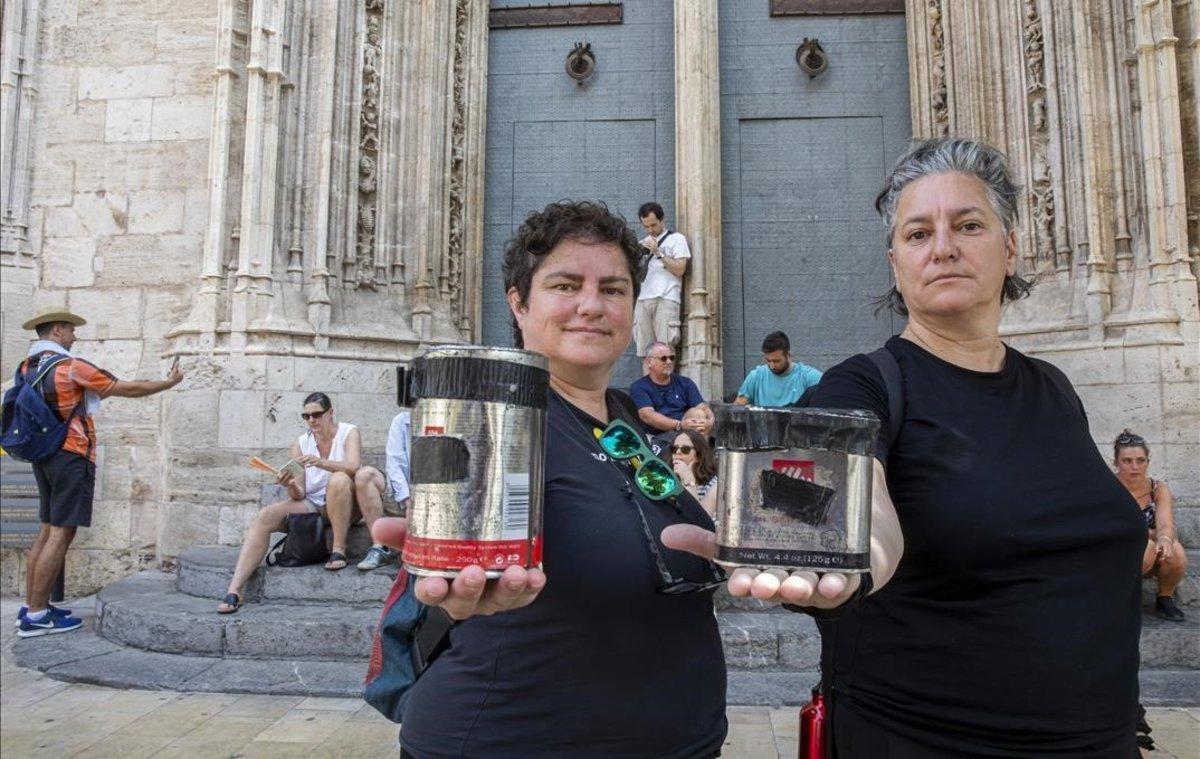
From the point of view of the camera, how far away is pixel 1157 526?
430 cm

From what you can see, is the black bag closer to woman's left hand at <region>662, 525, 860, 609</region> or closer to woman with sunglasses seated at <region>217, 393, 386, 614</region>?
woman with sunglasses seated at <region>217, 393, 386, 614</region>

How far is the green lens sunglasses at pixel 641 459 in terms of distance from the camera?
135 centimetres

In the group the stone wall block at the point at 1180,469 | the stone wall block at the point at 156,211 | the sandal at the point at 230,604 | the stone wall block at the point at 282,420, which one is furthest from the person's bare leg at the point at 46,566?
the stone wall block at the point at 1180,469

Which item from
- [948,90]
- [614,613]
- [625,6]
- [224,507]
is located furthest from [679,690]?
[625,6]

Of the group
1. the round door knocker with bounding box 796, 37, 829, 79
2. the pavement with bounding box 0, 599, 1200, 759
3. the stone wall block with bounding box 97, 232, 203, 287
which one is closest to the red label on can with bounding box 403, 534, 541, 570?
the pavement with bounding box 0, 599, 1200, 759

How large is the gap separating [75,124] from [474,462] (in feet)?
23.9

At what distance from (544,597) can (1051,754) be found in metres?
0.83

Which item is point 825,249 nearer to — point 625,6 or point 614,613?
point 625,6

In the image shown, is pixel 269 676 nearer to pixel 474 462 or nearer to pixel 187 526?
pixel 187 526

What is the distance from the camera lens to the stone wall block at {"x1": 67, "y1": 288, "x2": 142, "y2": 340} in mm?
6355

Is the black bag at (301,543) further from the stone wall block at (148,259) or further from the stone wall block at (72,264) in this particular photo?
the stone wall block at (72,264)

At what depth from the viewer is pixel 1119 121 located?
555 centimetres

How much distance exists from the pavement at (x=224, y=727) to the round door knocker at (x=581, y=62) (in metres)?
5.81

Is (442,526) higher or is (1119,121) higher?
(1119,121)
